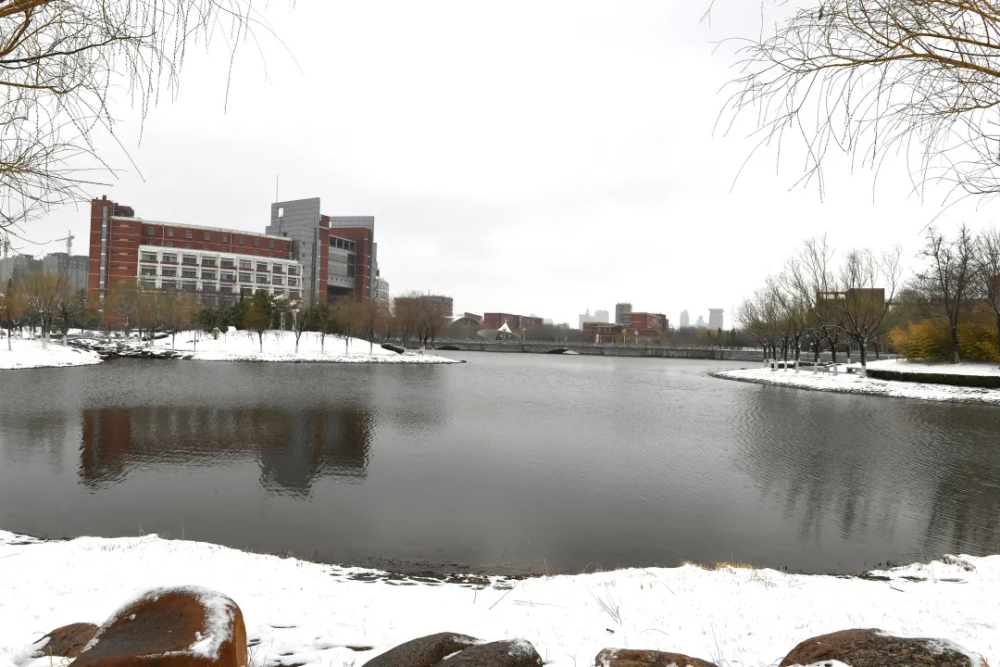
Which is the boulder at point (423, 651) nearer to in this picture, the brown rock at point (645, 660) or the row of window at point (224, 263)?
the brown rock at point (645, 660)

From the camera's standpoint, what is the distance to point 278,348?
6019 centimetres

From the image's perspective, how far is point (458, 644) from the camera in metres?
3.35

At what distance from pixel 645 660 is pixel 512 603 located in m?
2.85

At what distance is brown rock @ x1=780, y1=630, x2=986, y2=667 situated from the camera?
8.83ft

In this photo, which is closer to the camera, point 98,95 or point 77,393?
point 98,95

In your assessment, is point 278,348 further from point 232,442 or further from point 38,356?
point 232,442

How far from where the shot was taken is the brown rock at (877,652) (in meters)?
2.69

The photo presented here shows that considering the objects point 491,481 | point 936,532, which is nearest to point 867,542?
point 936,532

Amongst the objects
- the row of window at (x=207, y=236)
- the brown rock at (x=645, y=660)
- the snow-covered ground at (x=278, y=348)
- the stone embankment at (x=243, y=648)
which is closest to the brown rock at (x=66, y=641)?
the stone embankment at (x=243, y=648)

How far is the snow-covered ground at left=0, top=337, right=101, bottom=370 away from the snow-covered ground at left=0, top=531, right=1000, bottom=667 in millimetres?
38752

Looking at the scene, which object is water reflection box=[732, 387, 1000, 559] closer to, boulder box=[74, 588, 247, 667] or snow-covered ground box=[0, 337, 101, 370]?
boulder box=[74, 588, 247, 667]

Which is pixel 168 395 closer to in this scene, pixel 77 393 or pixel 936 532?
pixel 77 393

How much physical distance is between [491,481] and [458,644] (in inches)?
368

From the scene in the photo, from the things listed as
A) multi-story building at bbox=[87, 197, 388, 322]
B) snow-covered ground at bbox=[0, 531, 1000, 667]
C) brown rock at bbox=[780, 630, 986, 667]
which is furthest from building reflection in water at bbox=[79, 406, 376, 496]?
multi-story building at bbox=[87, 197, 388, 322]
